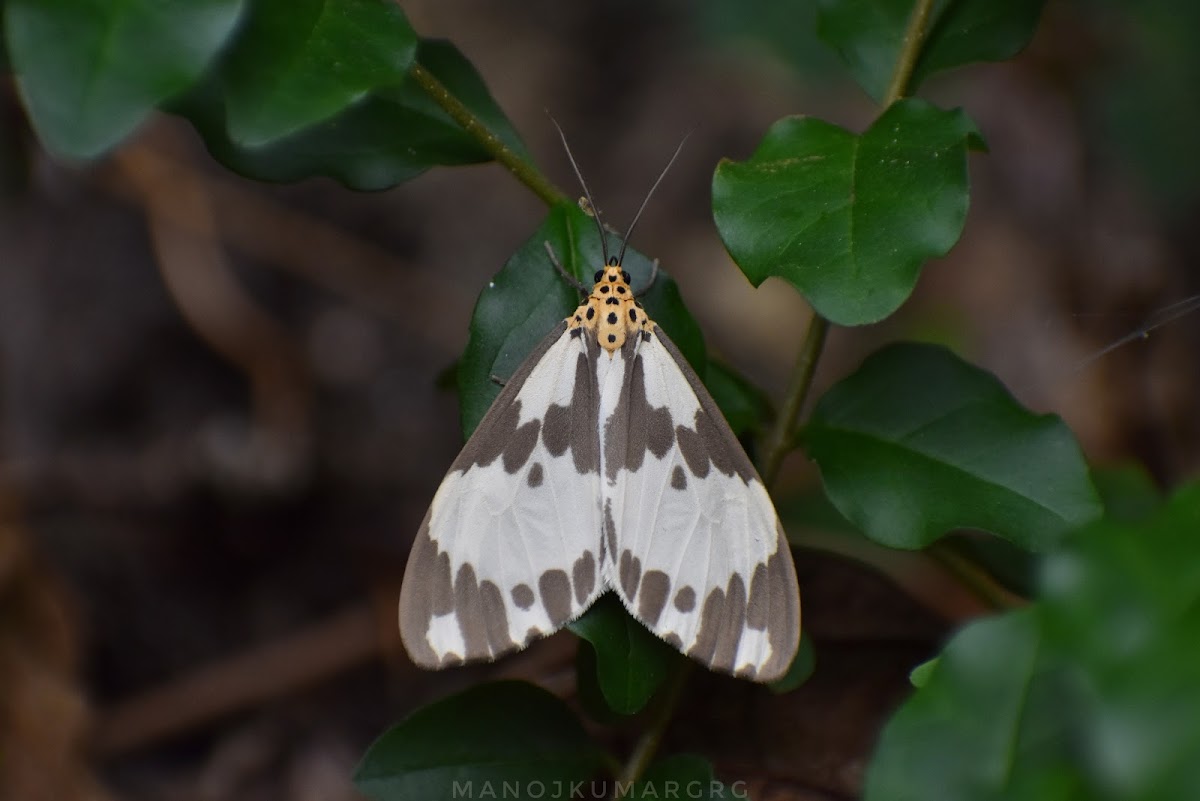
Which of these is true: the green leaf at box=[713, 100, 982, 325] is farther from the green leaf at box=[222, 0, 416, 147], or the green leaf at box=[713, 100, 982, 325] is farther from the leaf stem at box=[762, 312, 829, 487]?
the green leaf at box=[222, 0, 416, 147]

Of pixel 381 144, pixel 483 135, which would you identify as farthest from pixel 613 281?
pixel 381 144

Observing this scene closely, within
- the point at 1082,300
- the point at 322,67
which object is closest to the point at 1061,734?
the point at 322,67

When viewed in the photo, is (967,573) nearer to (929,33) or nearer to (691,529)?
(691,529)

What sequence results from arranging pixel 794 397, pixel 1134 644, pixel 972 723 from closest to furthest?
pixel 1134 644
pixel 972 723
pixel 794 397

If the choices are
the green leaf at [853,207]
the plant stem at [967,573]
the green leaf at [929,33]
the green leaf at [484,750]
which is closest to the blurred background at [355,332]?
the green leaf at [484,750]

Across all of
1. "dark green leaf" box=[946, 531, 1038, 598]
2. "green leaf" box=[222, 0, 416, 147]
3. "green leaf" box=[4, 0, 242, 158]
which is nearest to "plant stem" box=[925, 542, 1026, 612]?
"dark green leaf" box=[946, 531, 1038, 598]

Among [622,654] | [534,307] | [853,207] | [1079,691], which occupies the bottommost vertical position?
[622,654]

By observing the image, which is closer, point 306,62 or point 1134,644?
point 1134,644

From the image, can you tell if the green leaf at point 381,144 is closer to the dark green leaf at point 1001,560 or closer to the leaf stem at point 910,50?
the leaf stem at point 910,50
